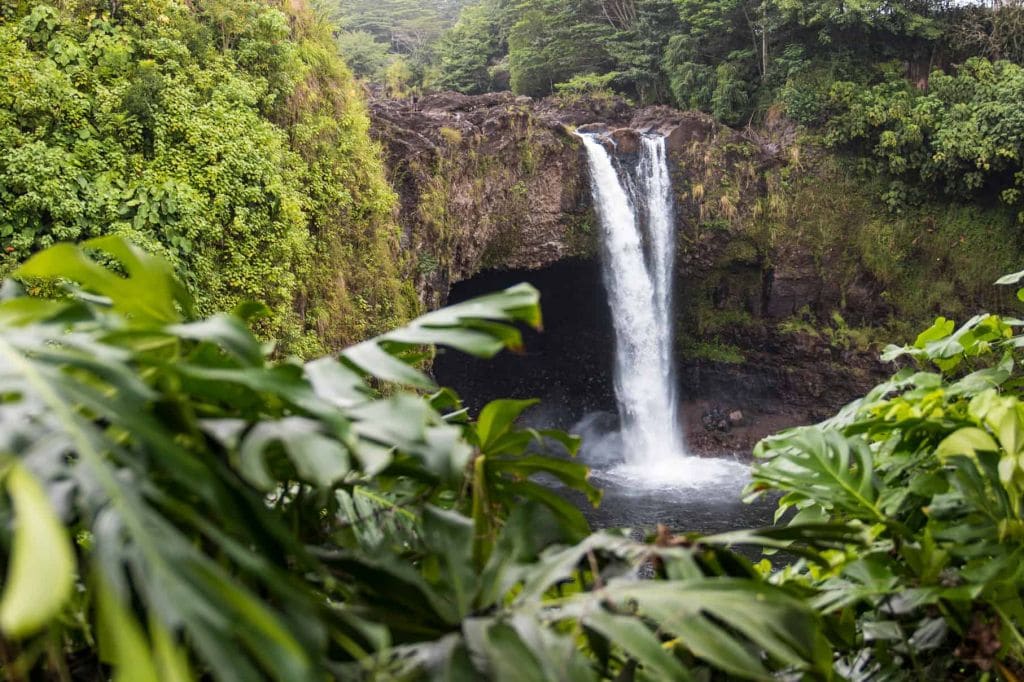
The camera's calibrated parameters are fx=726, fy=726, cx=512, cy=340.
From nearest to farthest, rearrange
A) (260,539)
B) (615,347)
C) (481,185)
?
1. (260,539)
2. (481,185)
3. (615,347)

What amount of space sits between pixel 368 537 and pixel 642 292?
33.6 ft

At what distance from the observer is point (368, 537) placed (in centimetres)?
71

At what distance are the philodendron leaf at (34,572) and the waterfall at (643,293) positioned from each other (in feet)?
34.1

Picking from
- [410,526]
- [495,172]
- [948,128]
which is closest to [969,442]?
[410,526]

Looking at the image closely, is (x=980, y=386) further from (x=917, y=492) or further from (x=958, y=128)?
(x=958, y=128)

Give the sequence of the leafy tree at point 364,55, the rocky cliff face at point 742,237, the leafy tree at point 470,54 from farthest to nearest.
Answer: the leafy tree at point 364,55 < the leafy tree at point 470,54 < the rocky cliff face at point 742,237

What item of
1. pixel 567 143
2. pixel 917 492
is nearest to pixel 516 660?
pixel 917 492

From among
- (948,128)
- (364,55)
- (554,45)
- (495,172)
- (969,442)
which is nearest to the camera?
(969,442)

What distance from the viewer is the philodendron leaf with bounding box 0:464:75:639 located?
25cm

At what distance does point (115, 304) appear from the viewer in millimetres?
517

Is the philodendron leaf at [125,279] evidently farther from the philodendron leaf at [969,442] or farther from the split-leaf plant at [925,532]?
the philodendron leaf at [969,442]

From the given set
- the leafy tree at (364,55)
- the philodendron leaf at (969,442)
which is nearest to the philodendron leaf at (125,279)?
the philodendron leaf at (969,442)

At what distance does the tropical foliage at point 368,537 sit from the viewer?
1.10 ft

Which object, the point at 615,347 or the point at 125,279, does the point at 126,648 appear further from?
the point at 615,347
